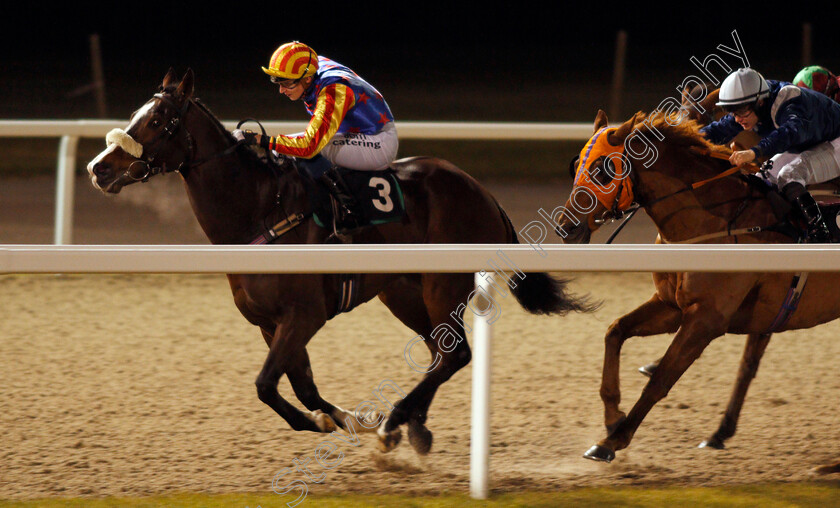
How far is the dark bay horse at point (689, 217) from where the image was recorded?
377 centimetres

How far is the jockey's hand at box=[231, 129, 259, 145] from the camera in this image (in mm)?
4016

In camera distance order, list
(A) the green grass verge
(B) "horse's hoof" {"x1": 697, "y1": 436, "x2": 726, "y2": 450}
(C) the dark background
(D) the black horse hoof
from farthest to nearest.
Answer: (C) the dark background
(B) "horse's hoof" {"x1": 697, "y1": 436, "x2": 726, "y2": 450}
(D) the black horse hoof
(A) the green grass verge

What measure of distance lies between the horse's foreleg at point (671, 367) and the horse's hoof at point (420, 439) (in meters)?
0.60

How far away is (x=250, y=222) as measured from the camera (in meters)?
4.01

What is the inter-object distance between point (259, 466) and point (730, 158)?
2.08 m

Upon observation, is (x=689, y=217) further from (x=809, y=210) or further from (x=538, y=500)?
(x=538, y=500)

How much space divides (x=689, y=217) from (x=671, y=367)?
63 cm

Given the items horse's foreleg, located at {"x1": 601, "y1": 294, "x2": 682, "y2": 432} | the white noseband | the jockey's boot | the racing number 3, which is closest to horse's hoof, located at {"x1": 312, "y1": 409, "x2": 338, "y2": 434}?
the jockey's boot

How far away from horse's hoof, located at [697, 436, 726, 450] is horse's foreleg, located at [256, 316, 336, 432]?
55.5 inches

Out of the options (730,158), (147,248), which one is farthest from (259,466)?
(730,158)

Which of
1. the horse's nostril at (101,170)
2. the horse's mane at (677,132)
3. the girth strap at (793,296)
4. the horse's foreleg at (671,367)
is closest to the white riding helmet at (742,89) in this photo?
the horse's mane at (677,132)

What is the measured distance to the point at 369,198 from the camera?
13.4ft

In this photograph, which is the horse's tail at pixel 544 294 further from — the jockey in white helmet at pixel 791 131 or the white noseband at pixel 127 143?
the white noseband at pixel 127 143

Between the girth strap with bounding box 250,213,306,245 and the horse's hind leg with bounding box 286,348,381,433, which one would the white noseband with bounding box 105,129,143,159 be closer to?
the girth strap with bounding box 250,213,306,245
